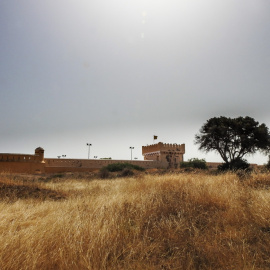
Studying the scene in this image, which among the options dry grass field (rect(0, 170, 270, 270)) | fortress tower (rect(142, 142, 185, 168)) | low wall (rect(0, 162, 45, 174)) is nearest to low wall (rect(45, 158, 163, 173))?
low wall (rect(0, 162, 45, 174))

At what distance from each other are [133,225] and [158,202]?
1.19 m

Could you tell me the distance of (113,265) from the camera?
8.00ft

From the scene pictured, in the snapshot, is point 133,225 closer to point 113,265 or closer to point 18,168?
point 113,265

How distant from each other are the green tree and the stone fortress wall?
20.2 ft

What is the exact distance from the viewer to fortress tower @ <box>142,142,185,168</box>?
3153cm

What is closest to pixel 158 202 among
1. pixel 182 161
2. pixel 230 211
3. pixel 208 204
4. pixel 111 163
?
pixel 208 204

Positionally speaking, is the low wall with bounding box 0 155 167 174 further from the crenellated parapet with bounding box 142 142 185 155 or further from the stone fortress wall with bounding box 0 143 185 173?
the crenellated parapet with bounding box 142 142 185 155

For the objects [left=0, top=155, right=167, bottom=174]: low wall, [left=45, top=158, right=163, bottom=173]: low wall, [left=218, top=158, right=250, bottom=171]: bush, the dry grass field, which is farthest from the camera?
[left=45, top=158, right=163, bottom=173]: low wall

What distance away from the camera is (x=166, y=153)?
105ft

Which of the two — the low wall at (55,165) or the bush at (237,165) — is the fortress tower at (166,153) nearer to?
the low wall at (55,165)

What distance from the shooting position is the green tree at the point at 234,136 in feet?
81.7

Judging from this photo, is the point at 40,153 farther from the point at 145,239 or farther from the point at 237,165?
the point at 145,239

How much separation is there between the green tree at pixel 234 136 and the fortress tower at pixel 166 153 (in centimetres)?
595

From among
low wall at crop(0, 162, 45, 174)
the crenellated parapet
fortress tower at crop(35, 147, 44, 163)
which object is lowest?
low wall at crop(0, 162, 45, 174)
